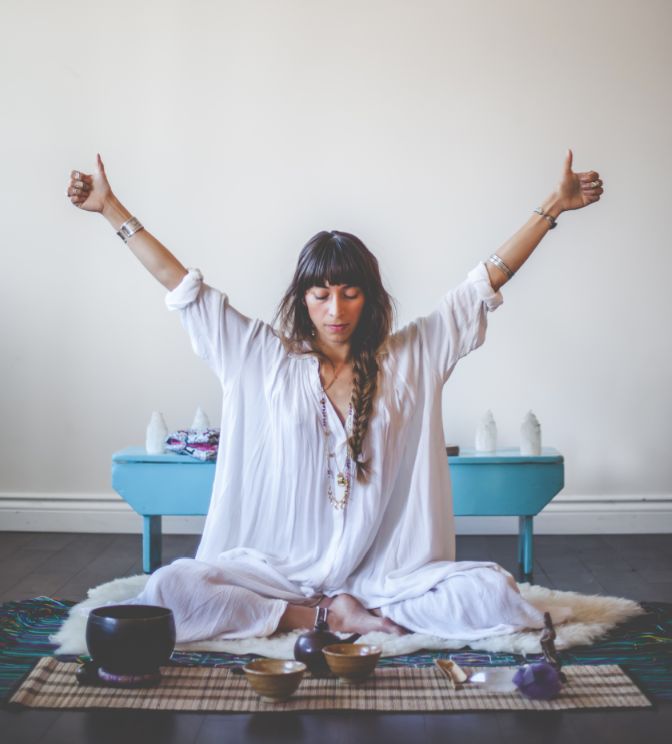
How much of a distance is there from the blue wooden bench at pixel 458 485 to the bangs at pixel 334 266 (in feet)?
4.13

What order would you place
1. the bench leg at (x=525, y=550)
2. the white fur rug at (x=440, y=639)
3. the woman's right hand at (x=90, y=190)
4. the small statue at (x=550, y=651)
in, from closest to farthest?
the small statue at (x=550, y=651) < the white fur rug at (x=440, y=639) < the woman's right hand at (x=90, y=190) < the bench leg at (x=525, y=550)

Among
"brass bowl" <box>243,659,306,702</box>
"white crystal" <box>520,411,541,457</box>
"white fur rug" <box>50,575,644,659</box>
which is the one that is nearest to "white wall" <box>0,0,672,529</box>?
"white crystal" <box>520,411,541,457</box>

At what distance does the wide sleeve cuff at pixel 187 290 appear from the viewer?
8.68ft

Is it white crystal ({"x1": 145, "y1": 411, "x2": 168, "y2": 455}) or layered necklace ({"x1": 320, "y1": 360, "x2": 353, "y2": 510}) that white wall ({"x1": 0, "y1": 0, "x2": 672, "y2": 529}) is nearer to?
white crystal ({"x1": 145, "y1": 411, "x2": 168, "y2": 455})

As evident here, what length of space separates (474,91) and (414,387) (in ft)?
7.31

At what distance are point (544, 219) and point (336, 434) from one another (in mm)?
804

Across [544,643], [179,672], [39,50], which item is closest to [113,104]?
[39,50]

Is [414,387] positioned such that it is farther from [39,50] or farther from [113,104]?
[39,50]

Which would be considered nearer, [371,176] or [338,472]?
[338,472]

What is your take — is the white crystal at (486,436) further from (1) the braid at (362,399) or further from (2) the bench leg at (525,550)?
(1) the braid at (362,399)

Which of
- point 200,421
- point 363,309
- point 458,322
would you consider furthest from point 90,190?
point 200,421

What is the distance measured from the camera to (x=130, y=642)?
2131 mm

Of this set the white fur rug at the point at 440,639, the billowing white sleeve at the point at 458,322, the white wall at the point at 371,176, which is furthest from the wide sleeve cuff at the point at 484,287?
Result: the white wall at the point at 371,176

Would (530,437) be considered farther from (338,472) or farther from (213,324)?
(213,324)
